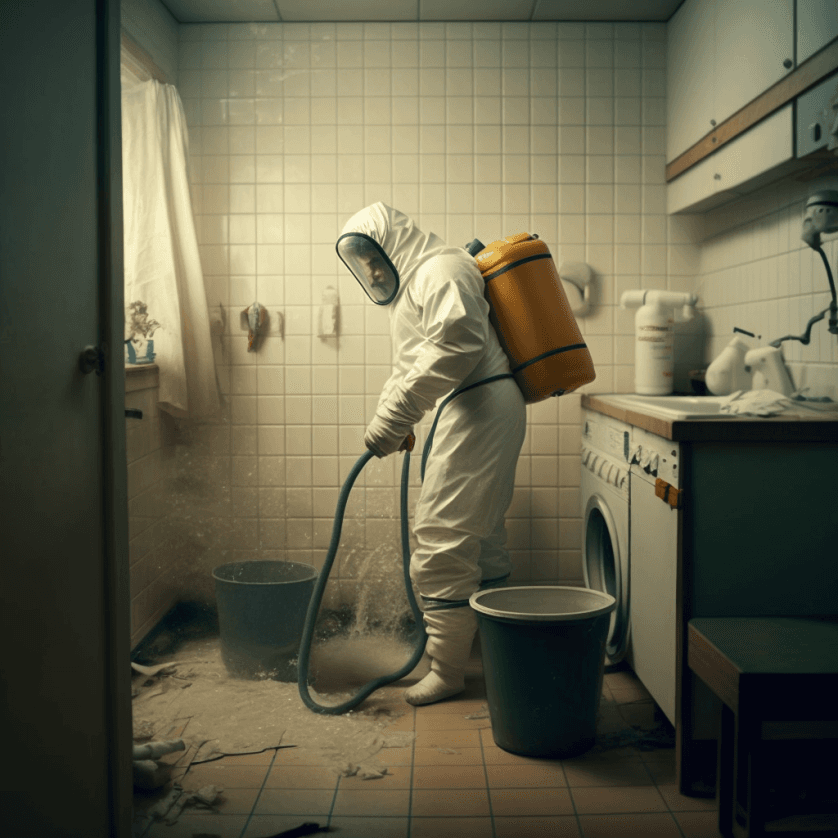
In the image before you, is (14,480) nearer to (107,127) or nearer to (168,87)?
(107,127)

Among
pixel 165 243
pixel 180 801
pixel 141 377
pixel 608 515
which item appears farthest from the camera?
pixel 165 243

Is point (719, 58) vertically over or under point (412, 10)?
under

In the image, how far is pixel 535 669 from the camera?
6.66 ft

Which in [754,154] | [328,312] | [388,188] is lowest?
[328,312]

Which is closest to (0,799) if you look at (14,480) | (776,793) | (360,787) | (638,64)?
(14,480)

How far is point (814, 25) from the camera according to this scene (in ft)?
6.49

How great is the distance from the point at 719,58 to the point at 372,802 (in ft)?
7.82

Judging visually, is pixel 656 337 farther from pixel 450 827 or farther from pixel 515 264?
pixel 450 827

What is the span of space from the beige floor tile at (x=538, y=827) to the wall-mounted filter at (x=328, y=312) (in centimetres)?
194

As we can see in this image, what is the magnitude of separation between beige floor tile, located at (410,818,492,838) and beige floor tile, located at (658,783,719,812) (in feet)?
1.38

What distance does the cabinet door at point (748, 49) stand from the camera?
2139mm

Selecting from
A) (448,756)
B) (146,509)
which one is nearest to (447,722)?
(448,756)

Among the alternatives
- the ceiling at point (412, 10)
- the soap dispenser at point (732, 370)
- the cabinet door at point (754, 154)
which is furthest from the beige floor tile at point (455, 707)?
the ceiling at point (412, 10)

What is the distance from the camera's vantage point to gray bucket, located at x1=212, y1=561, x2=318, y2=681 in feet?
8.49
